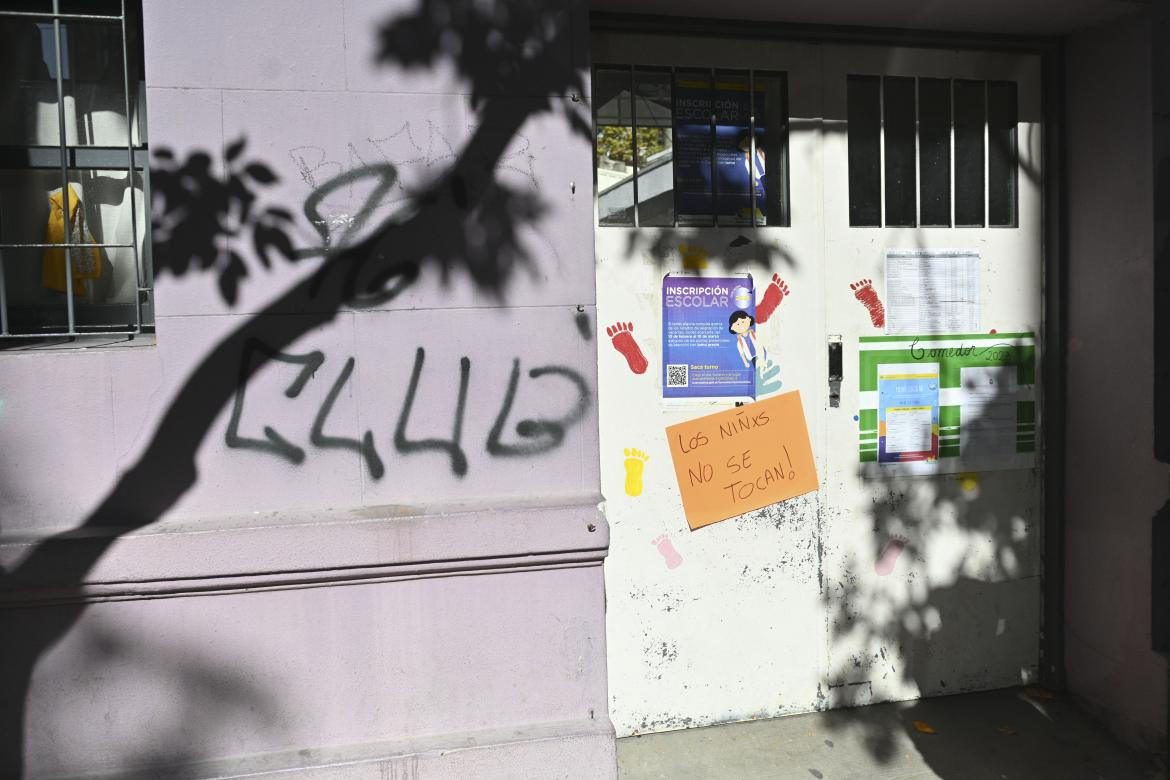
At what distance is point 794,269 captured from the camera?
3.85 metres

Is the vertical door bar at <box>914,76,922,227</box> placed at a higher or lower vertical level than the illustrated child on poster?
higher

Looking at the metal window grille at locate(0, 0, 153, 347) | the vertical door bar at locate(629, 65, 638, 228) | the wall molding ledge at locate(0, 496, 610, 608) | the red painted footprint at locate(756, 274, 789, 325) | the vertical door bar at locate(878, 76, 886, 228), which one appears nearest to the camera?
the wall molding ledge at locate(0, 496, 610, 608)

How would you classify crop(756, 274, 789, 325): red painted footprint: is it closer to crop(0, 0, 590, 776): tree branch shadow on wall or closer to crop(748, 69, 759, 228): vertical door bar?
crop(748, 69, 759, 228): vertical door bar

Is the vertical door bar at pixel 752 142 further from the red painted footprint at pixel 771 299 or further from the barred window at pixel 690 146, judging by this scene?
the red painted footprint at pixel 771 299

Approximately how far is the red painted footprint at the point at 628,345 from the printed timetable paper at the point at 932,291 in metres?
1.16

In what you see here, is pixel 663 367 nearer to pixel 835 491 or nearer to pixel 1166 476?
pixel 835 491

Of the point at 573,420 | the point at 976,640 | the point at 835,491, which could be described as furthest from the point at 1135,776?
the point at 573,420

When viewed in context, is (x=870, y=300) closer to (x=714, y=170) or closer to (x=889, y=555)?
(x=714, y=170)

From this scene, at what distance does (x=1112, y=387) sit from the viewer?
3.86 metres

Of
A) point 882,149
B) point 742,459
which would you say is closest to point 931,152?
point 882,149

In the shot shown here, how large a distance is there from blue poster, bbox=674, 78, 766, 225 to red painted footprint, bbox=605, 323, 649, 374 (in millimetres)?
537

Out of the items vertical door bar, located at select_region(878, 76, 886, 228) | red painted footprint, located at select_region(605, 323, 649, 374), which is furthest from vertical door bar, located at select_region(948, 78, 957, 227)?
red painted footprint, located at select_region(605, 323, 649, 374)

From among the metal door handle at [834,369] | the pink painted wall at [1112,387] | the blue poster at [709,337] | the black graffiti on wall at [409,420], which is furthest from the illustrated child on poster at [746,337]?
the pink painted wall at [1112,387]

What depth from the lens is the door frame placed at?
3.93 metres
